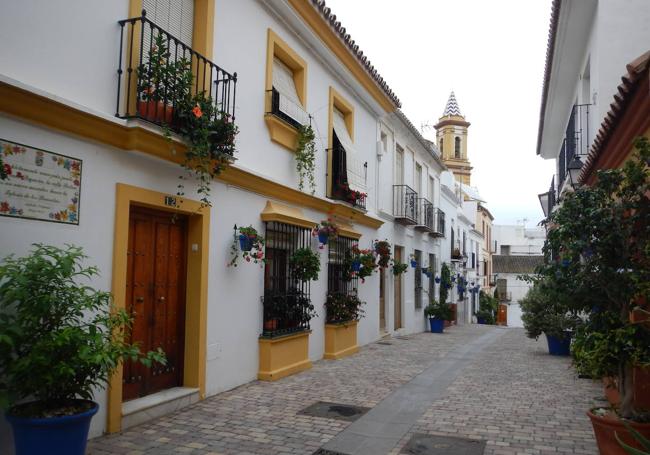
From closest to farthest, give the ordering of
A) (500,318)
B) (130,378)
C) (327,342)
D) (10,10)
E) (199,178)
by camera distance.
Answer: (10,10)
(130,378)
(199,178)
(327,342)
(500,318)

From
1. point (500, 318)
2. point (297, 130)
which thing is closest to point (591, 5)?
point (297, 130)

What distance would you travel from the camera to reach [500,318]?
117 ft

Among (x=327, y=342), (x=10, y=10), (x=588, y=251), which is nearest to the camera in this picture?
(x=10, y=10)

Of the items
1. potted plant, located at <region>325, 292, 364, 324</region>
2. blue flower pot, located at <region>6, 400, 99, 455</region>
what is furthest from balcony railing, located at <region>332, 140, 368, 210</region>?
blue flower pot, located at <region>6, 400, 99, 455</region>

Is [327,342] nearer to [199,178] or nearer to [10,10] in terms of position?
[199,178]

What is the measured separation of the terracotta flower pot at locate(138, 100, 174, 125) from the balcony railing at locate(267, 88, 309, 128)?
2.50 m

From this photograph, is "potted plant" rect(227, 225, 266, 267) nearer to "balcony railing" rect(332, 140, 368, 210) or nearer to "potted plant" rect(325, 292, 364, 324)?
"potted plant" rect(325, 292, 364, 324)

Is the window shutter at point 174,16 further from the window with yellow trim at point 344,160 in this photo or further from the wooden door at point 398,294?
the wooden door at point 398,294

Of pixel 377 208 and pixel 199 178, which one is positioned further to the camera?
pixel 377 208

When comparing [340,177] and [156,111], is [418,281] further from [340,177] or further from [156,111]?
[156,111]

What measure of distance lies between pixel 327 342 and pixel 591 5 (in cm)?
715

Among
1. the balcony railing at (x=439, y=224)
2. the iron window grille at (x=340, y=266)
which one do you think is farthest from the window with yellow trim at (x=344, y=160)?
the balcony railing at (x=439, y=224)

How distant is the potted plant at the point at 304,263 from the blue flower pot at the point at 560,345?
19.3ft

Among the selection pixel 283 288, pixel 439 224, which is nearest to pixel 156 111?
pixel 283 288
